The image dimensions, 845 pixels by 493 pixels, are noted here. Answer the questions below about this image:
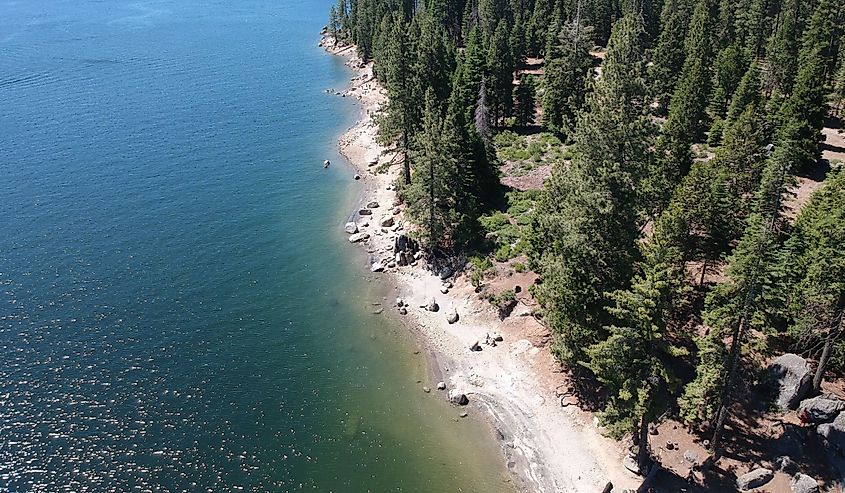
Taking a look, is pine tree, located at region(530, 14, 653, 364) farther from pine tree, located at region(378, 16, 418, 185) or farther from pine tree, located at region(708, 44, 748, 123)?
pine tree, located at region(708, 44, 748, 123)

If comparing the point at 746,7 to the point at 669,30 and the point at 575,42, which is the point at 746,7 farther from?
the point at 575,42

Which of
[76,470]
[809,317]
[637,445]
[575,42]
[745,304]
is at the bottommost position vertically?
[76,470]

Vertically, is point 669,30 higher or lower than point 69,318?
higher

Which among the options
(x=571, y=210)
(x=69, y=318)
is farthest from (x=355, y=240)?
(x=571, y=210)

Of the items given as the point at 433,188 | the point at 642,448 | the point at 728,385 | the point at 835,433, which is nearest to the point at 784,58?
the point at 433,188

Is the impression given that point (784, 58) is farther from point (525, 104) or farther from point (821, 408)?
point (821, 408)

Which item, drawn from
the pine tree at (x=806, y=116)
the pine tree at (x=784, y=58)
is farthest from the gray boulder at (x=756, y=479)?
the pine tree at (x=784, y=58)
